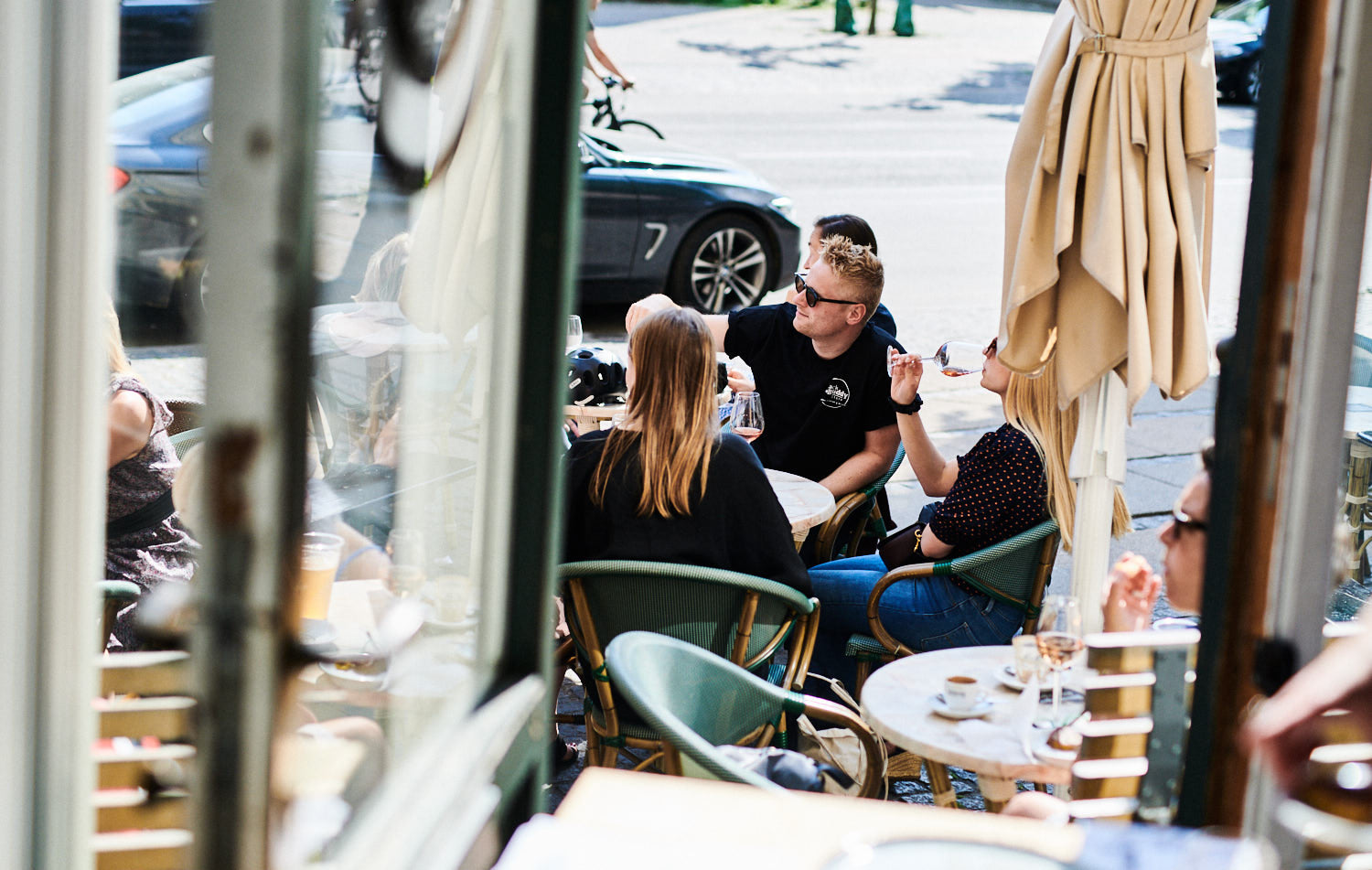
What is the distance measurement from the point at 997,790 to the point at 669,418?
1197 millimetres

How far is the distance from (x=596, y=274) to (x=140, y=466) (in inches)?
264

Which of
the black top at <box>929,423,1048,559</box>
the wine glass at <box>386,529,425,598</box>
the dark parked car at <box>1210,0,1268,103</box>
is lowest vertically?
the black top at <box>929,423,1048,559</box>

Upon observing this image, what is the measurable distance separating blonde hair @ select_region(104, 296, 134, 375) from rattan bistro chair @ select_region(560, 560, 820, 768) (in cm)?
180

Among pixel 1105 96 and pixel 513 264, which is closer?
pixel 513 264

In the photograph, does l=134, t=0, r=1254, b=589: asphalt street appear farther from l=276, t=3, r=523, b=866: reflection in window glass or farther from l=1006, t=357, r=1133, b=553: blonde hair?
l=1006, t=357, r=1133, b=553: blonde hair

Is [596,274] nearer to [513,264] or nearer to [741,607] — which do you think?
[741,607]

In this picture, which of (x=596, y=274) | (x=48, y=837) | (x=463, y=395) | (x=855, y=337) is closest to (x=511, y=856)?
(x=48, y=837)

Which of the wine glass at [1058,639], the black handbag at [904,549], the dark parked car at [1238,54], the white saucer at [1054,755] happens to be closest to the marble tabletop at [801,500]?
the black handbag at [904,549]

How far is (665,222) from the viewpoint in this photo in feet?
29.4

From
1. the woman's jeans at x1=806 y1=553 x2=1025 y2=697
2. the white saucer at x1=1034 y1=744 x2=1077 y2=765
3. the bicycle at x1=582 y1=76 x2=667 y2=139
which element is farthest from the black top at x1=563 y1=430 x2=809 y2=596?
the bicycle at x1=582 y1=76 x2=667 y2=139

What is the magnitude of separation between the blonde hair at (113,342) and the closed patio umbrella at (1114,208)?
198cm

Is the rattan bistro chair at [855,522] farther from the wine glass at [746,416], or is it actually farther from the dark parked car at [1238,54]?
the dark parked car at [1238,54]

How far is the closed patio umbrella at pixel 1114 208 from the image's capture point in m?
2.92

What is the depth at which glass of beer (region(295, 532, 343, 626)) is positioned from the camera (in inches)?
44.1
